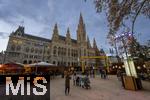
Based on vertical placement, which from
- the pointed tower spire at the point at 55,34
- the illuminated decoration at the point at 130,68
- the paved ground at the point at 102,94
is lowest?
the paved ground at the point at 102,94

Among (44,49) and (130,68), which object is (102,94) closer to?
(130,68)

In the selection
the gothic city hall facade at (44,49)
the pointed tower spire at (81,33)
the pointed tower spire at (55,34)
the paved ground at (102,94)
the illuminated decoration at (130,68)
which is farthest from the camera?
the pointed tower spire at (81,33)

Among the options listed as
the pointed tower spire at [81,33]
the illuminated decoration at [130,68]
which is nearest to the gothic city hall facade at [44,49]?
the pointed tower spire at [81,33]

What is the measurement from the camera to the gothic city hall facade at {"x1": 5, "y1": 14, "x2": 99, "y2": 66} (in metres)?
51.4

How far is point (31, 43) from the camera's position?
56844 millimetres

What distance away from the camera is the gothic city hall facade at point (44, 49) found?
51375 mm

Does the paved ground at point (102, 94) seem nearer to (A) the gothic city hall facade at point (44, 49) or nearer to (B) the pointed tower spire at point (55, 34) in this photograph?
(A) the gothic city hall facade at point (44, 49)

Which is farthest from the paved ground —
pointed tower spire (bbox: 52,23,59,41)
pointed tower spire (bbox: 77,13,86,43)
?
pointed tower spire (bbox: 77,13,86,43)

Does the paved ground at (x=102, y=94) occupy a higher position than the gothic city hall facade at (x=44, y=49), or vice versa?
the gothic city hall facade at (x=44, y=49)

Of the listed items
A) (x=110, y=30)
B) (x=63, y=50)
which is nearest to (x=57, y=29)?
(x=63, y=50)

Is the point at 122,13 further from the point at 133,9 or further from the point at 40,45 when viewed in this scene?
the point at 40,45

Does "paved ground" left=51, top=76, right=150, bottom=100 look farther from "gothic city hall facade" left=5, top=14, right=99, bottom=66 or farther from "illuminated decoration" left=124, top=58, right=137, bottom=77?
"gothic city hall facade" left=5, top=14, right=99, bottom=66

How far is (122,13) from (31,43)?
54966mm

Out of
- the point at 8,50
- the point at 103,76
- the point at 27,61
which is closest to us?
the point at 103,76
